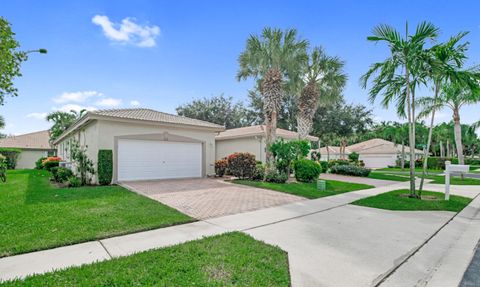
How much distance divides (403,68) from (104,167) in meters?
13.4

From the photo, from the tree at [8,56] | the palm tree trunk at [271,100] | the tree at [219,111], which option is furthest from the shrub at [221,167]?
the tree at [219,111]

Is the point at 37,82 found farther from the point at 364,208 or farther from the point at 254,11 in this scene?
the point at 364,208

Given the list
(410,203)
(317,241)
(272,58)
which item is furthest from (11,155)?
(410,203)

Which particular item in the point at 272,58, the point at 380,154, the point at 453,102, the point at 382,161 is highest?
the point at 272,58

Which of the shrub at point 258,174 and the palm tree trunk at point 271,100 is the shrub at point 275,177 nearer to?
the shrub at point 258,174

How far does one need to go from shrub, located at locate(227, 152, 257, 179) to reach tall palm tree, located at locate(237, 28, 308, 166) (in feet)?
3.28

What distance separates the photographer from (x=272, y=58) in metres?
13.3

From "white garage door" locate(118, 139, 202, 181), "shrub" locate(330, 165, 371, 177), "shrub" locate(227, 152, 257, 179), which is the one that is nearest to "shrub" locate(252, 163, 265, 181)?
"shrub" locate(227, 152, 257, 179)

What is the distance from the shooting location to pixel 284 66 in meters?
13.8

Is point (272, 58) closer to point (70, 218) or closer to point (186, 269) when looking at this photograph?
point (70, 218)

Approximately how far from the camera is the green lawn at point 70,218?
4238 millimetres

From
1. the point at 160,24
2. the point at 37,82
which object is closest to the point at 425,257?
the point at 160,24

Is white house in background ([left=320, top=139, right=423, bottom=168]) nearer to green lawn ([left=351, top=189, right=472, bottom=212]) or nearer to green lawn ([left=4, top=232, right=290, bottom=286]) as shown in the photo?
green lawn ([left=351, top=189, right=472, bottom=212])

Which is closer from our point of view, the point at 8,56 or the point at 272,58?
the point at 8,56
